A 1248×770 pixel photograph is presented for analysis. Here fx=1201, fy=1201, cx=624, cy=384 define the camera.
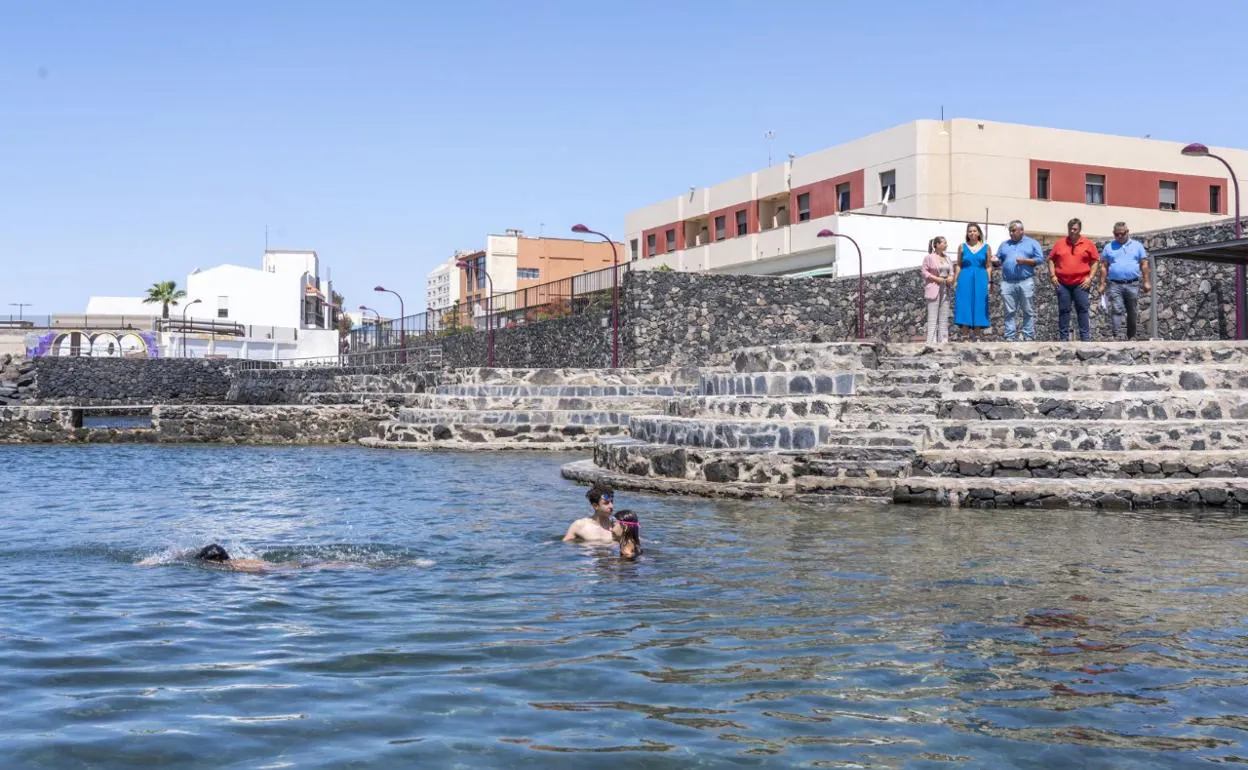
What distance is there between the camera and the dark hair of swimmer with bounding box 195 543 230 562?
8.31 metres

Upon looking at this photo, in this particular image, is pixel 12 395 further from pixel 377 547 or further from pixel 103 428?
pixel 377 547

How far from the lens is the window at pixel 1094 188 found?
137ft

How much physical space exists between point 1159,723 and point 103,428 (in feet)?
80.3

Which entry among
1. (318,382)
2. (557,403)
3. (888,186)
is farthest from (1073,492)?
(318,382)

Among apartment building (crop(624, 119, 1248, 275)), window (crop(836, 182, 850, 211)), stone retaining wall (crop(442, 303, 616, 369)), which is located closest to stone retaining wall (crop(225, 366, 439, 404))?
stone retaining wall (crop(442, 303, 616, 369))

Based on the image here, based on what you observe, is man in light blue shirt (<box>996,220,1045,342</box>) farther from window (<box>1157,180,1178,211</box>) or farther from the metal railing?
window (<box>1157,180,1178,211</box>)

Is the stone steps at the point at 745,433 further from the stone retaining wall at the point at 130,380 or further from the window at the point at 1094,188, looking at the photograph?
the stone retaining wall at the point at 130,380

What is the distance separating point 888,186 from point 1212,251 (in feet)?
89.8

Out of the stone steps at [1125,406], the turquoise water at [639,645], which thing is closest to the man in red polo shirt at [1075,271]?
the stone steps at [1125,406]

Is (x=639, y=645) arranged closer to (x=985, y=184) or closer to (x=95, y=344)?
(x=985, y=184)

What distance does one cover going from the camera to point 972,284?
15.7m

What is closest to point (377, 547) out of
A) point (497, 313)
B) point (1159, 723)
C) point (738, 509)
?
point (738, 509)

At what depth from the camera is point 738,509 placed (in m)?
11.9

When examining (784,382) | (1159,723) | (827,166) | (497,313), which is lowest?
(1159,723)
